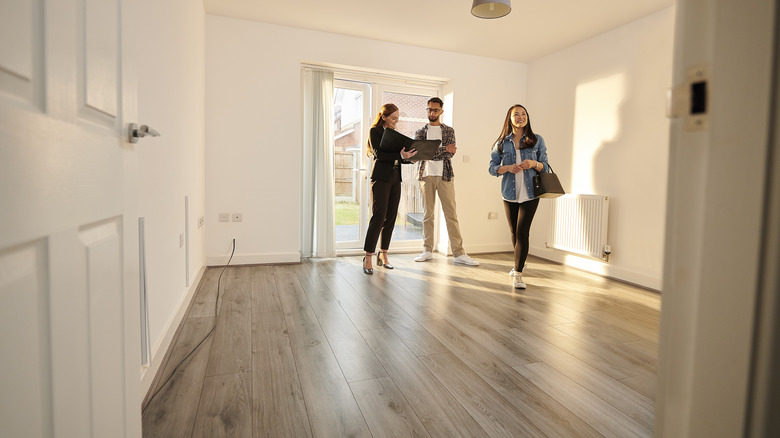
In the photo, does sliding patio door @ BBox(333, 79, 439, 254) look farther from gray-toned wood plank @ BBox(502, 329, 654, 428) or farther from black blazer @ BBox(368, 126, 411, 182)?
gray-toned wood plank @ BBox(502, 329, 654, 428)

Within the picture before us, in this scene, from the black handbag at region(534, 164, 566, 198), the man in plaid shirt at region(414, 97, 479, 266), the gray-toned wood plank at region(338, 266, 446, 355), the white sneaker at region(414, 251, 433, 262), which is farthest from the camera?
the white sneaker at region(414, 251, 433, 262)

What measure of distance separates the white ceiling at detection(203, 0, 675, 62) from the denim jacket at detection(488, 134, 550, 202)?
3.91 ft

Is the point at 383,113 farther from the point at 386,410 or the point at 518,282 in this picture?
the point at 386,410

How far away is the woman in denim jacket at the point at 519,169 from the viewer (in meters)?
3.12

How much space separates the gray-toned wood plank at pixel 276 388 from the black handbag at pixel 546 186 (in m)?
2.04

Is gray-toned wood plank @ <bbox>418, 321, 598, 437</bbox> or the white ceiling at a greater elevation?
the white ceiling

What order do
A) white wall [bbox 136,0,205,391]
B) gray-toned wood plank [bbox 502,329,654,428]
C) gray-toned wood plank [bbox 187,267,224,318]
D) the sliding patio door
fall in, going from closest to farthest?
gray-toned wood plank [bbox 502,329,654,428] → white wall [bbox 136,0,205,391] → gray-toned wood plank [bbox 187,267,224,318] → the sliding patio door

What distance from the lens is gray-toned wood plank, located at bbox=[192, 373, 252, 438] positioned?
1.29m

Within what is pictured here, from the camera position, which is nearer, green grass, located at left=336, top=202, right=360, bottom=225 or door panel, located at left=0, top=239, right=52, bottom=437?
door panel, located at left=0, top=239, right=52, bottom=437

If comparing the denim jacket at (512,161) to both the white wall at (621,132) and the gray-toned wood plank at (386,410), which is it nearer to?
the white wall at (621,132)

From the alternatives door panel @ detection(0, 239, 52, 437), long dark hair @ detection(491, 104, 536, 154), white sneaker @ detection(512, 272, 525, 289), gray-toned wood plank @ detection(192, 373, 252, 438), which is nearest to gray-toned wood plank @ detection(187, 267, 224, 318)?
gray-toned wood plank @ detection(192, 373, 252, 438)

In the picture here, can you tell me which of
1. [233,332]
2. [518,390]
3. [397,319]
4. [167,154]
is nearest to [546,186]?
[397,319]

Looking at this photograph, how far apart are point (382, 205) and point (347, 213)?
112 centimetres

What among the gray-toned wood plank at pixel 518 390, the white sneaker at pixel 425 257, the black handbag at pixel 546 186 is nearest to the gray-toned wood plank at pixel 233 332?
the gray-toned wood plank at pixel 518 390
